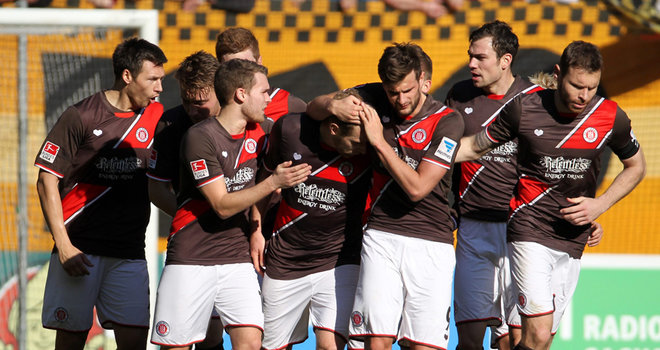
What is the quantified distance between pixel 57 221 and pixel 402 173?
6.92 ft

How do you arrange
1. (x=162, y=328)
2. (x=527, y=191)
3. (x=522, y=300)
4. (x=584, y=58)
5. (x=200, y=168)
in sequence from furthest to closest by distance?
(x=527, y=191)
(x=522, y=300)
(x=584, y=58)
(x=162, y=328)
(x=200, y=168)

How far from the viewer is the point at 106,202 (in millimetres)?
5105

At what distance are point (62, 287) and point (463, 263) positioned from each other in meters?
2.64

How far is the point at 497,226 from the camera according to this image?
18.3 feet

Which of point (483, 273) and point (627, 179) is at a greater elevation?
point (627, 179)

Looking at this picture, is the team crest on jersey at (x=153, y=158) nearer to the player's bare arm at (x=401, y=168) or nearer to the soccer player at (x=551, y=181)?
the player's bare arm at (x=401, y=168)

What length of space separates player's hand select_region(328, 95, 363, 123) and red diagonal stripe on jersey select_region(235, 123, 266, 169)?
55cm

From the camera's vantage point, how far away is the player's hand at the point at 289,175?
427cm

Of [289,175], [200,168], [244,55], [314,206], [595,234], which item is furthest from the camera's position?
[244,55]

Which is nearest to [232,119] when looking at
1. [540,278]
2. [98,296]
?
[98,296]

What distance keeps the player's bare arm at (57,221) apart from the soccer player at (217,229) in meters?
0.67

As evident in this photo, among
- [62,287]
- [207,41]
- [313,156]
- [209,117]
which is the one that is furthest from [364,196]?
[207,41]

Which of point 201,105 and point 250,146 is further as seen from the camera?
point 201,105

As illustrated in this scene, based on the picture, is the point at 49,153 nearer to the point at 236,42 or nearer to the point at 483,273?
the point at 236,42
